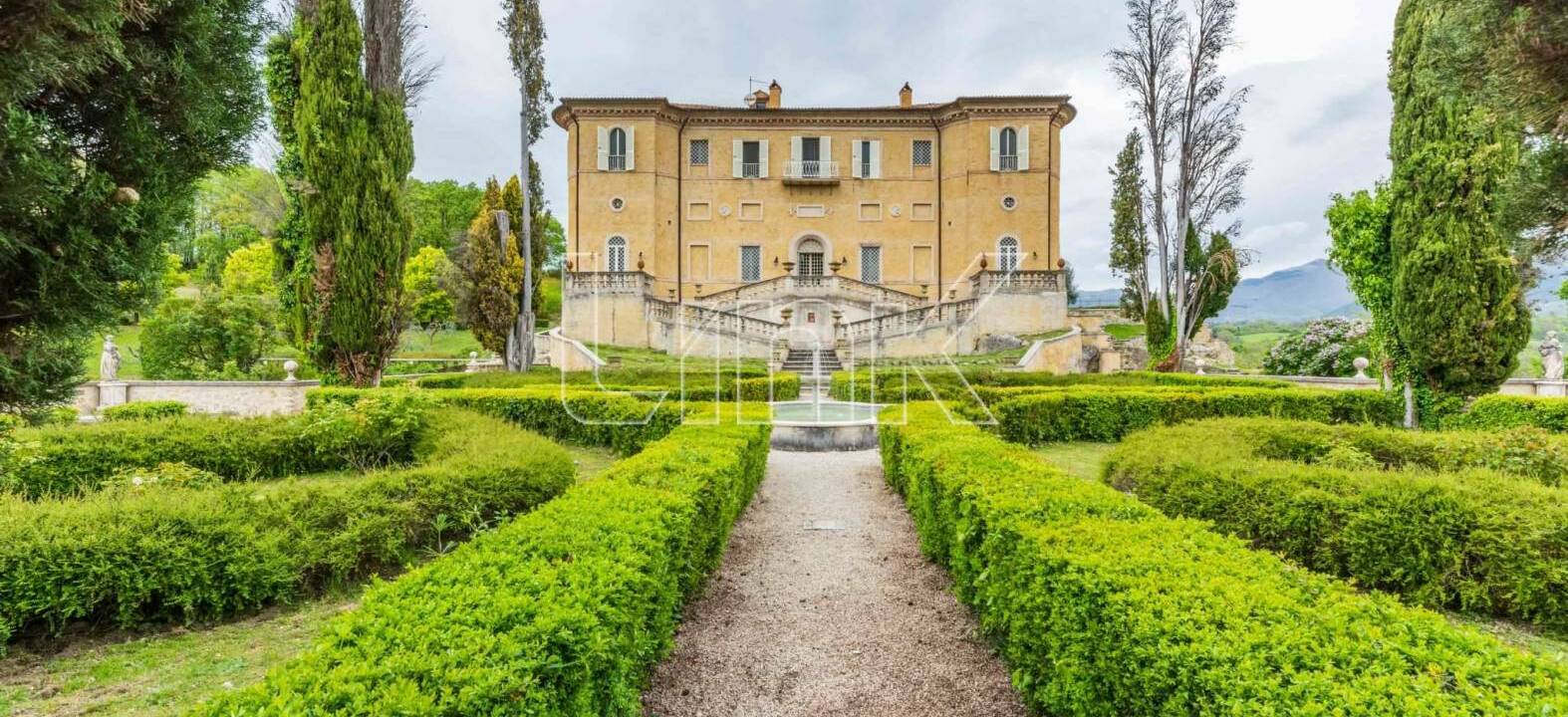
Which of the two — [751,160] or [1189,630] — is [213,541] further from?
[751,160]

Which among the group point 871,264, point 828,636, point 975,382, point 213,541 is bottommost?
point 828,636

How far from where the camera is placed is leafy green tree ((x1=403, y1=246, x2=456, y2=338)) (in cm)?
3334

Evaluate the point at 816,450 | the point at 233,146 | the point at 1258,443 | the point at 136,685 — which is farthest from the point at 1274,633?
the point at 816,450

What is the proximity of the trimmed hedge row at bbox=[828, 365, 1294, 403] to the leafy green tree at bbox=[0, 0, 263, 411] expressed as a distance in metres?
10.6

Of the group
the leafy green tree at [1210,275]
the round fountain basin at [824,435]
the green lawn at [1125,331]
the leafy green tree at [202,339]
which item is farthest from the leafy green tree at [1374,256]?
the leafy green tree at [202,339]

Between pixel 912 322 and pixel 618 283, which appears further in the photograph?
pixel 618 283

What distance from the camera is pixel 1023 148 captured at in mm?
27297

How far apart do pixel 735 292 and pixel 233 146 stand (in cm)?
2245

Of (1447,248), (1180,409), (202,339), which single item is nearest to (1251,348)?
(1447,248)

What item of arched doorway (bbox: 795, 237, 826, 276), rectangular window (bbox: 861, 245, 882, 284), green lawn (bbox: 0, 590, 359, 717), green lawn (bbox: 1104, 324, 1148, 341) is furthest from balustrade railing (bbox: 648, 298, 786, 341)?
green lawn (bbox: 0, 590, 359, 717)

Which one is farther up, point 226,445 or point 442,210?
point 442,210

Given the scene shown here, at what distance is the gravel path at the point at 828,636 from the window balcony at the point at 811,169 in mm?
23596

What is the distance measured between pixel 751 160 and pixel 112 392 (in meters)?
21.6

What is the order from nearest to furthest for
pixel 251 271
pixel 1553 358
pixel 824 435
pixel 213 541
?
pixel 213 541
pixel 824 435
pixel 1553 358
pixel 251 271
